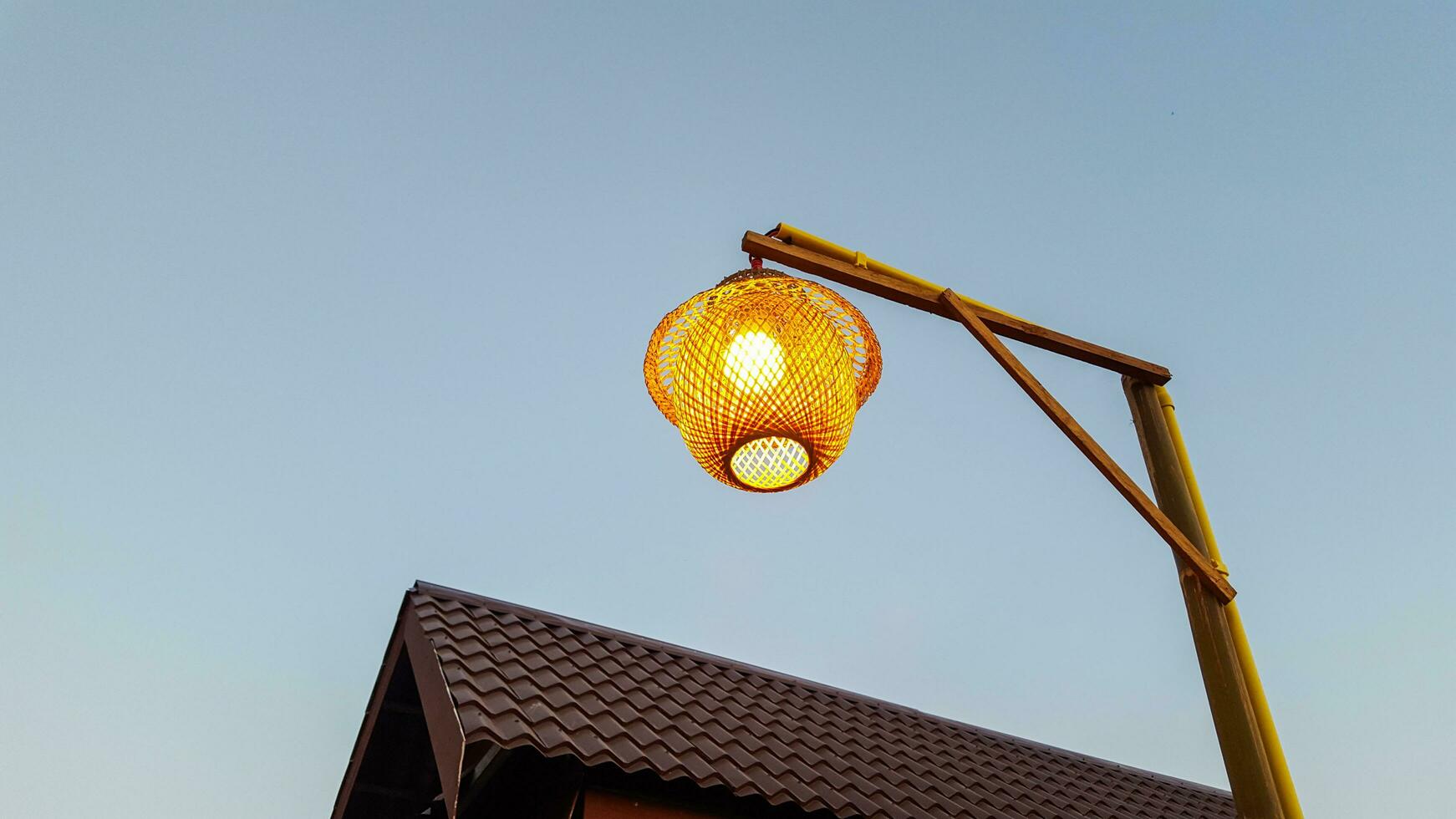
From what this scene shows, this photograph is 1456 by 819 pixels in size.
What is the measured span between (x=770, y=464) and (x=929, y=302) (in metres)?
0.68

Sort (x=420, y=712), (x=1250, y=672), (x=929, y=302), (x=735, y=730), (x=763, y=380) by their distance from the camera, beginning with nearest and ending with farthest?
(x=1250, y=672) → (x=763, y=380) → (x=929, y=302) → (x=735, y=730) → (x=420, y=712)

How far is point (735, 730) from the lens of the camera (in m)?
5.05

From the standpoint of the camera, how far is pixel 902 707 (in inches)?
266

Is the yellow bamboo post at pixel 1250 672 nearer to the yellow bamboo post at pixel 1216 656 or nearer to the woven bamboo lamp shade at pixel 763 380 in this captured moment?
the yellow bamboo post at pixel 1216 656

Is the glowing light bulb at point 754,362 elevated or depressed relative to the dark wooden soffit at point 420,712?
elevated

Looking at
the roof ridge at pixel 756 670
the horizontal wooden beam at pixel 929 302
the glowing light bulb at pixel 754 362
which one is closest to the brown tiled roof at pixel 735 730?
the roof ridge at pixel 756 670

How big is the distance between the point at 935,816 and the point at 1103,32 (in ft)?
27.5

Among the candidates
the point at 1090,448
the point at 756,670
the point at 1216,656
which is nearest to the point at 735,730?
the point at 756,670

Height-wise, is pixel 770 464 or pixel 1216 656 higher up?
pixel 770 464

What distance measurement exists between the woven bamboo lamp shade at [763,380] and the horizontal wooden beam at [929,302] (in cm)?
6

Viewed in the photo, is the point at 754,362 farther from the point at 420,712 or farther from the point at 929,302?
the point at 420,712

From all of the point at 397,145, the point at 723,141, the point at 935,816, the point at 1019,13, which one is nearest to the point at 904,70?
the point at 1019,13

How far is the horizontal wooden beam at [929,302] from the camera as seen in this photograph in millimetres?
2768

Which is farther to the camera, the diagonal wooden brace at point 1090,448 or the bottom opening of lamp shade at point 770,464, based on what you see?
the bottom opening of lamp shade at point 770,464
